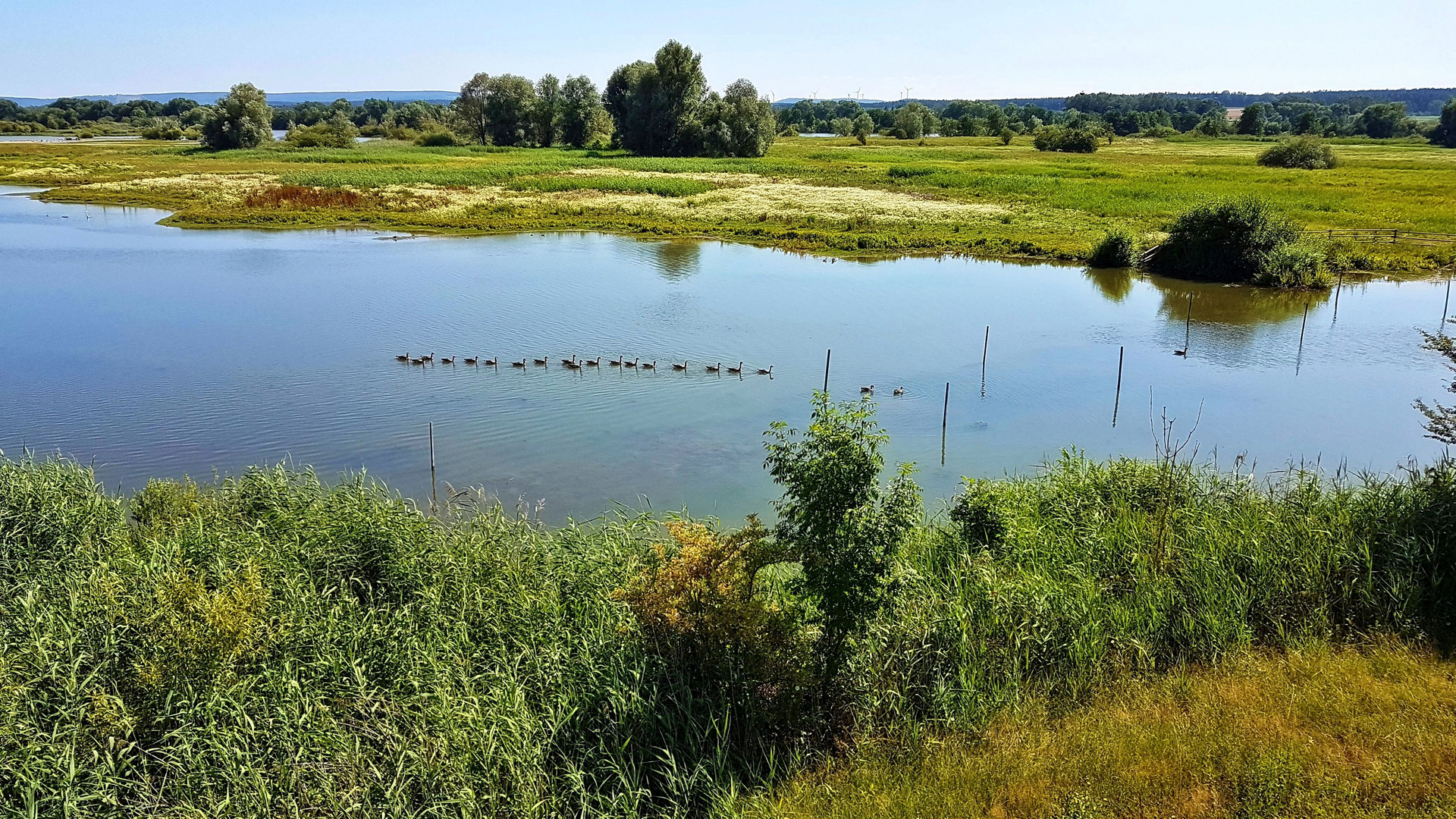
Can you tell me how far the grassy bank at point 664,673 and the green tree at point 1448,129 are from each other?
115m

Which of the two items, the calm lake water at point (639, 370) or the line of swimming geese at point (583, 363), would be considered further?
the line of swimming geese at point (583, 363)

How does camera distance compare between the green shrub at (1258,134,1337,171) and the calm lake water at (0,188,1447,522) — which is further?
the green shrub at (1258,134,1337,171)

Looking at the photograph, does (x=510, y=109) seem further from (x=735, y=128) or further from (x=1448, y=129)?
(x=1448, y=129)

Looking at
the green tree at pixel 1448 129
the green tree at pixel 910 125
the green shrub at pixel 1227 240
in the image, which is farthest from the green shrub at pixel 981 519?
the green tree at pixel 910 125

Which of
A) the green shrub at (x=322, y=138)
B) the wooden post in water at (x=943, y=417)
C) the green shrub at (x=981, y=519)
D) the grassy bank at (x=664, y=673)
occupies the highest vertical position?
the green shrub at (x=322, y=138)

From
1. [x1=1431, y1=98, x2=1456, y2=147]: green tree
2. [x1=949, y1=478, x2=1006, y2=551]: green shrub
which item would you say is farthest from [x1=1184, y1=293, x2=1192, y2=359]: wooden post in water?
[x1=1431, y1=98, x2=1456, y2=147]: green tree

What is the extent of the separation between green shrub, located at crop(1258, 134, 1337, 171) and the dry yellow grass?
7285cm

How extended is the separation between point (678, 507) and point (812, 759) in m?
7.00

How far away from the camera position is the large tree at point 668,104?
3324 inches

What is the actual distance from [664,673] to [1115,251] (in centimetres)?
3475

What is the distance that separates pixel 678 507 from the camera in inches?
562

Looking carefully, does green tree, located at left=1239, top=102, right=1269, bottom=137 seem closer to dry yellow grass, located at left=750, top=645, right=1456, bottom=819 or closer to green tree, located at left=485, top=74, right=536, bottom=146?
green tree, located at left=485, top=74, right=536, bottom=146

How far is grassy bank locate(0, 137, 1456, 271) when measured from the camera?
4419cm

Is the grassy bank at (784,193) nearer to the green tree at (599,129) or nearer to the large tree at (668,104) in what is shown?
the large tree at (668,104)
